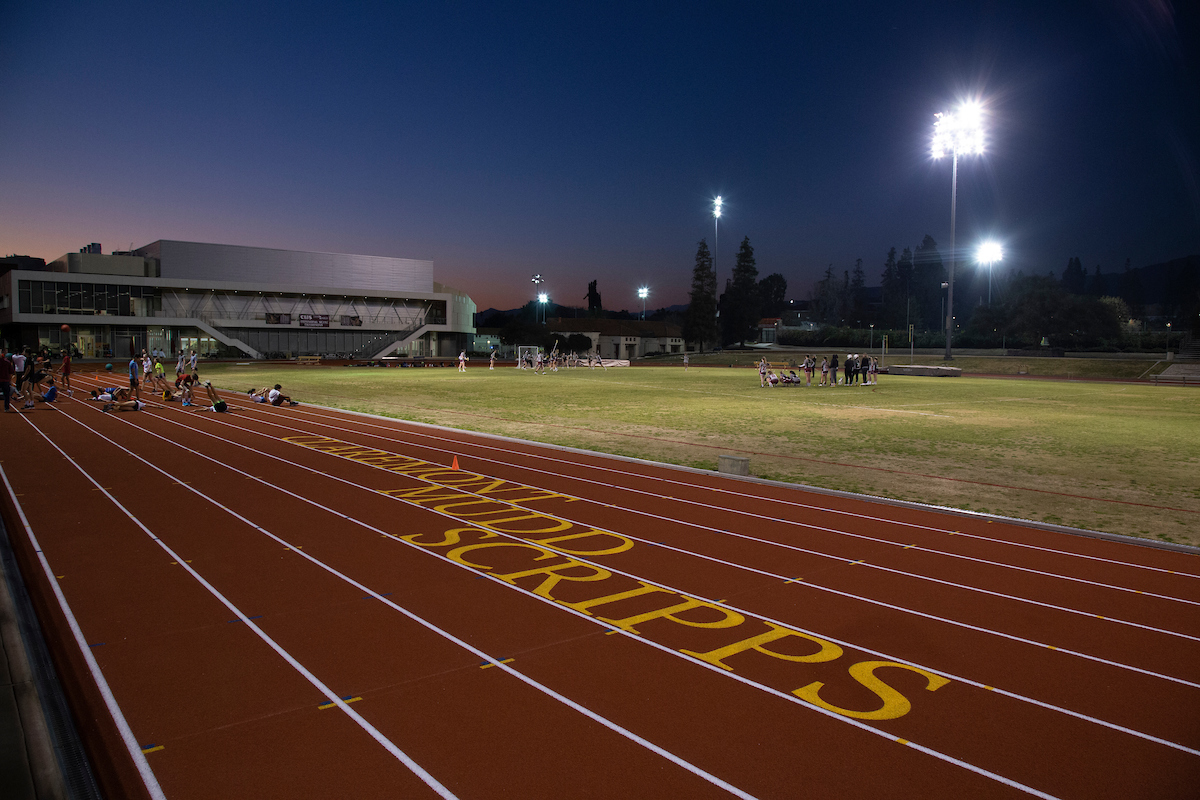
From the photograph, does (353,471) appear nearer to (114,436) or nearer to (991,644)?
(114,436)

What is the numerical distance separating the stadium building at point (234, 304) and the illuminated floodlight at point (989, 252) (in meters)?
55.3

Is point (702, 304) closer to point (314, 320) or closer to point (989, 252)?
point (989, 252)

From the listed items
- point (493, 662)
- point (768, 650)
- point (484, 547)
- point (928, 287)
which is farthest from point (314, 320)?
point (928, 287)

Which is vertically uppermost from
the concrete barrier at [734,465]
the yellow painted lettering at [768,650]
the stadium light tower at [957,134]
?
the stadium light tower at [957,134]

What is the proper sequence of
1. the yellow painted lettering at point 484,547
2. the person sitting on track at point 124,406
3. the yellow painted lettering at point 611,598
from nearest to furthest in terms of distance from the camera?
the yellow painted lettering at point 611,598 < the yellow painted lettering at point 484,547 < the person sitting on track at point 124,406

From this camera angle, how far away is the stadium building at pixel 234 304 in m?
61.3

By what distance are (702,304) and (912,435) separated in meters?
71.5

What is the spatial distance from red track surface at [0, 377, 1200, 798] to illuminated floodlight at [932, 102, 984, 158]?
45.3 metres

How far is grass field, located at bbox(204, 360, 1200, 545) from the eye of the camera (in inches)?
381

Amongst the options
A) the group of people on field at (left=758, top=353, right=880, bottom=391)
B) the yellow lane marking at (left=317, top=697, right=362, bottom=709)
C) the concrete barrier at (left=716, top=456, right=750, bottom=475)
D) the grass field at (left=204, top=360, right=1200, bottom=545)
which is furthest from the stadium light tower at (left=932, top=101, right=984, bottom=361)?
the yellow lane marking at (left=317, top=697, right=362, bottom=709)

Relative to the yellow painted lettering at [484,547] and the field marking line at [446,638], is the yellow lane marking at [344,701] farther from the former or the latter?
the yellow painted lettering at [484,547]

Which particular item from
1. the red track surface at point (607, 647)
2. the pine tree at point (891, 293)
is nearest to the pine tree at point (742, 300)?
the pine tree at point (891, 293)

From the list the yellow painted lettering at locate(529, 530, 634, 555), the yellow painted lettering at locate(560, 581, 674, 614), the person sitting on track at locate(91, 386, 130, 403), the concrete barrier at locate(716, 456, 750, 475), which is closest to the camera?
the yellow painted lettering at locate(560, 581, 674, 614)

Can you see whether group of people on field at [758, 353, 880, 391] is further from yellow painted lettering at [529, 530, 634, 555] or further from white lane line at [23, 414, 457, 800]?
white lane line at [23, 414, 457, 800]
